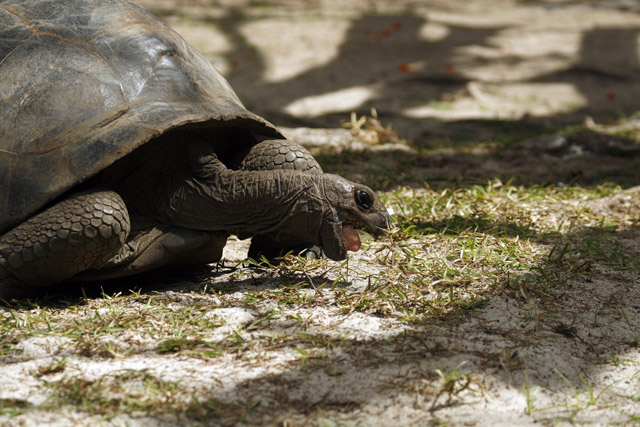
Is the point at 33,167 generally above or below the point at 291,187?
above

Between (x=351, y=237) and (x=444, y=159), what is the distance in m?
2.78

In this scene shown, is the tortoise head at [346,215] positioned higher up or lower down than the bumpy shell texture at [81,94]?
lower down

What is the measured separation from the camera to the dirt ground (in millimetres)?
2049

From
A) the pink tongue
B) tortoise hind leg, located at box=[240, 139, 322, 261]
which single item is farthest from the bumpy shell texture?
the pink tongue

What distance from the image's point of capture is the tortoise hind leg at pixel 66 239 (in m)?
2.61

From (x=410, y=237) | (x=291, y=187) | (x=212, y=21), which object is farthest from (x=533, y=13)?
(x=291, y=187)

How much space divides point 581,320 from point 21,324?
2.07 metres

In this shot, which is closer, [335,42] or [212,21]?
[335,42]

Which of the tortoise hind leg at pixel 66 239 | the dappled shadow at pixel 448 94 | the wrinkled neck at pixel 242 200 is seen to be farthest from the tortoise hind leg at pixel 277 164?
the dappled shadow at pixel 448 94

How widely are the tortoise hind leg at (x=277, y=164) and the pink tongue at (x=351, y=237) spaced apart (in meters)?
0.31

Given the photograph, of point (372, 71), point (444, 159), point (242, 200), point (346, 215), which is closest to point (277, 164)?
point (242, 200)

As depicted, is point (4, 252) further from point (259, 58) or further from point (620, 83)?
point (620, 83)

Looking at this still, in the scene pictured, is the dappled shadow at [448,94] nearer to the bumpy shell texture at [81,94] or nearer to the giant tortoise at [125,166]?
the giant tortoise at [125,166]

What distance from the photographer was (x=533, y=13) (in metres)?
12.2
